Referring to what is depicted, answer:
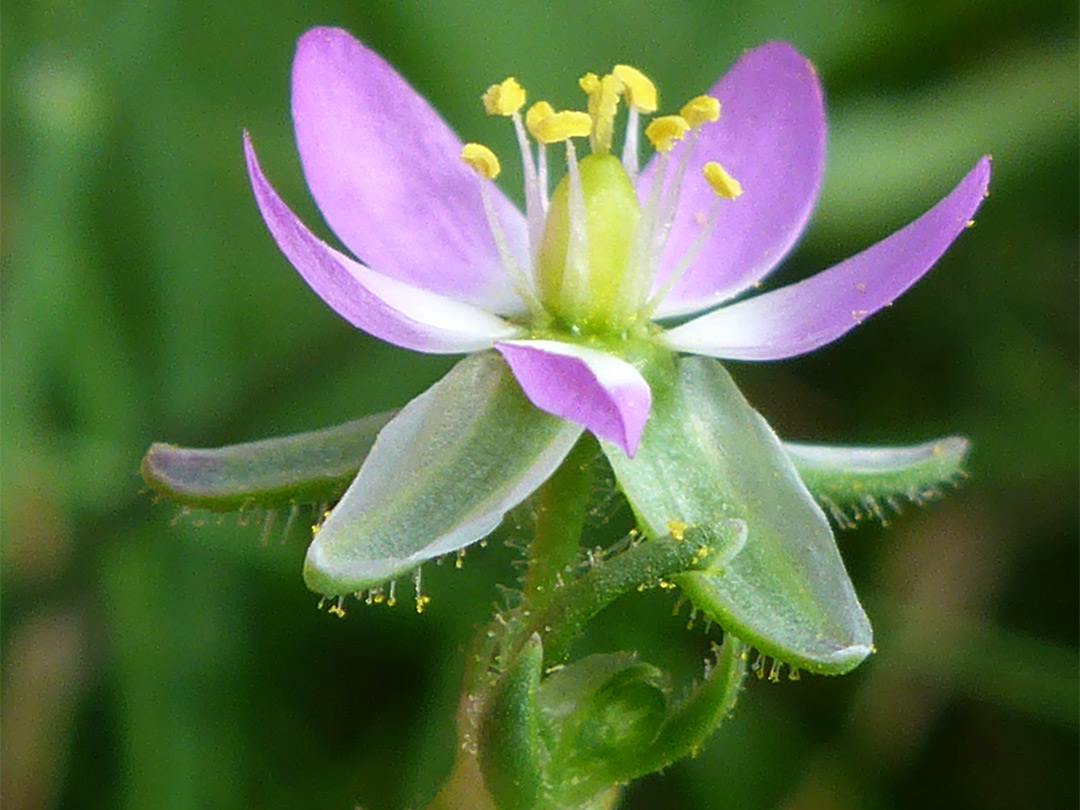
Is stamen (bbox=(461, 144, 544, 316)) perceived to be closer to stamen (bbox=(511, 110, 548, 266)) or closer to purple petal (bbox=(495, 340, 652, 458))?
stamen (bbox=(511, 110, 548, 266))

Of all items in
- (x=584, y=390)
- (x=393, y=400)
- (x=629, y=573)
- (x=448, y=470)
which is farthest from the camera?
(x=393, y=400)

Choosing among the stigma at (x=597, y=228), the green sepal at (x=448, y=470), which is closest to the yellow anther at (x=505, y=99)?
the stigma at (x=597, y=228)

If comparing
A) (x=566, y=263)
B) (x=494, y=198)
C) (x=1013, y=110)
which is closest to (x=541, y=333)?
(x=566, y=263)

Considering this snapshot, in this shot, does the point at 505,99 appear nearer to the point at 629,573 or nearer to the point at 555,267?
the point at 555,267

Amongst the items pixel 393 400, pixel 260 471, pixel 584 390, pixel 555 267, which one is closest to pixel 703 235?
pixel 555 267

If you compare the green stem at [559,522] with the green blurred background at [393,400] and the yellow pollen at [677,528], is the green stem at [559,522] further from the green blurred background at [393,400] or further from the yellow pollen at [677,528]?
the green blurred background at [393,400]
